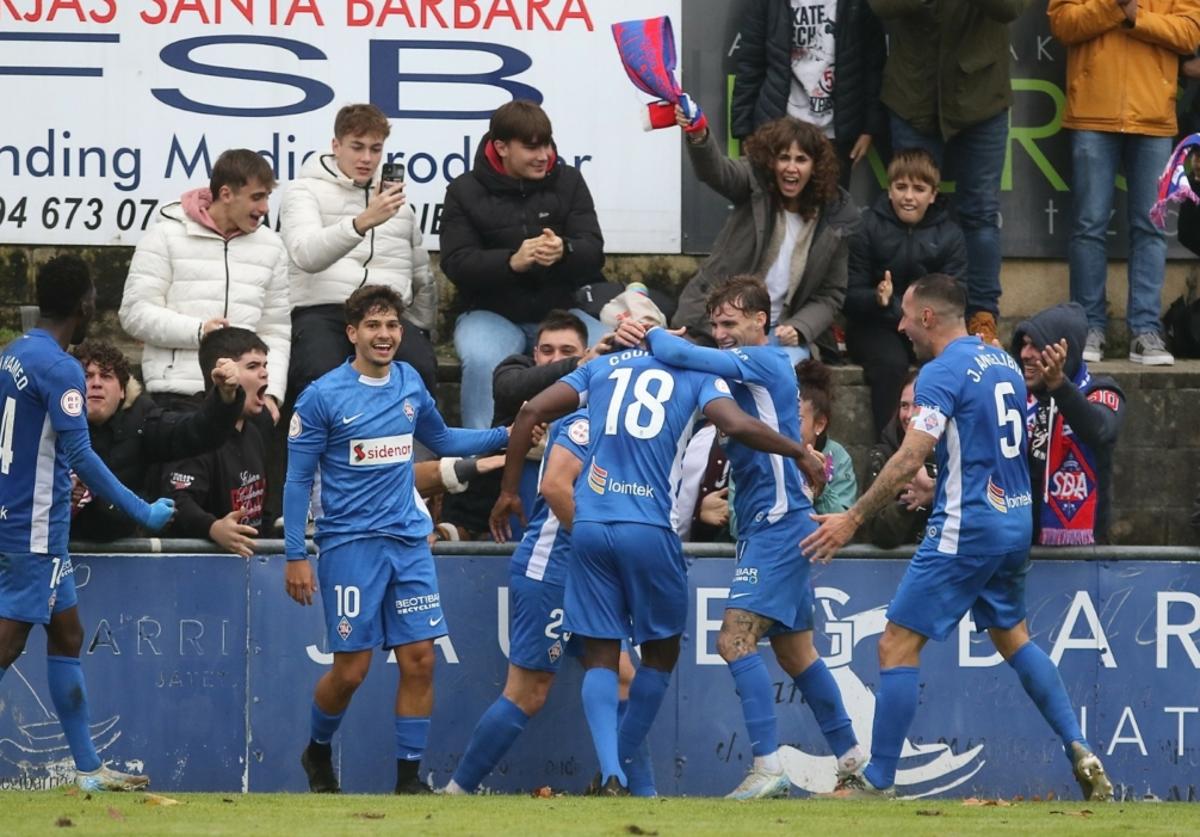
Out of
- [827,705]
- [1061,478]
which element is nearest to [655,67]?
[1061,478]

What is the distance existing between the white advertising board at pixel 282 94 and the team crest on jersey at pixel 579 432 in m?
2.91

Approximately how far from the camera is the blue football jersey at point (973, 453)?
29.0 feet

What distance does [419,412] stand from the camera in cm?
948

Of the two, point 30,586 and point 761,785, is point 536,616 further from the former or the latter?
point 30,586

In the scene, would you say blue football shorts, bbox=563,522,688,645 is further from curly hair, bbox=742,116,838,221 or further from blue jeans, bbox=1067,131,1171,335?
blue jeans, bbox=1067,131,1171,335

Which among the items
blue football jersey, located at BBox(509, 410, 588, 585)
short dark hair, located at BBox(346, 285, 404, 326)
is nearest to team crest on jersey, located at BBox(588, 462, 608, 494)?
blue football jersey, located at BBox(509, 410, 588, 585)

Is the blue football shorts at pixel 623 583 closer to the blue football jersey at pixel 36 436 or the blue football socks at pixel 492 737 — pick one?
the blue football socks at pixel 492 737

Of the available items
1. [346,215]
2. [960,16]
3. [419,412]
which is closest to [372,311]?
[419,412]

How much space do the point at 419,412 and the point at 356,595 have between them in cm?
88

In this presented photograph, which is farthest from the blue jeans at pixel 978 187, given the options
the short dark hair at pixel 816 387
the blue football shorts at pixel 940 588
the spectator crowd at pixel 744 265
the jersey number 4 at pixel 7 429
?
the jersey number 4 at pixel 7 429

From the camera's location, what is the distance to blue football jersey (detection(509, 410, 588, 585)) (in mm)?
9305

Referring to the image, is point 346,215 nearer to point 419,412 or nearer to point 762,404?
point 419,412

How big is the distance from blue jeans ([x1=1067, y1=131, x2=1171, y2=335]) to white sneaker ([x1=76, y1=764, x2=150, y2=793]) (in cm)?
583

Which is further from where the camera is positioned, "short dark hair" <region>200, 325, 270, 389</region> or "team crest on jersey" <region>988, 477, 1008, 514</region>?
"short dark hair" <region>200, 325, 270, 389</region>
